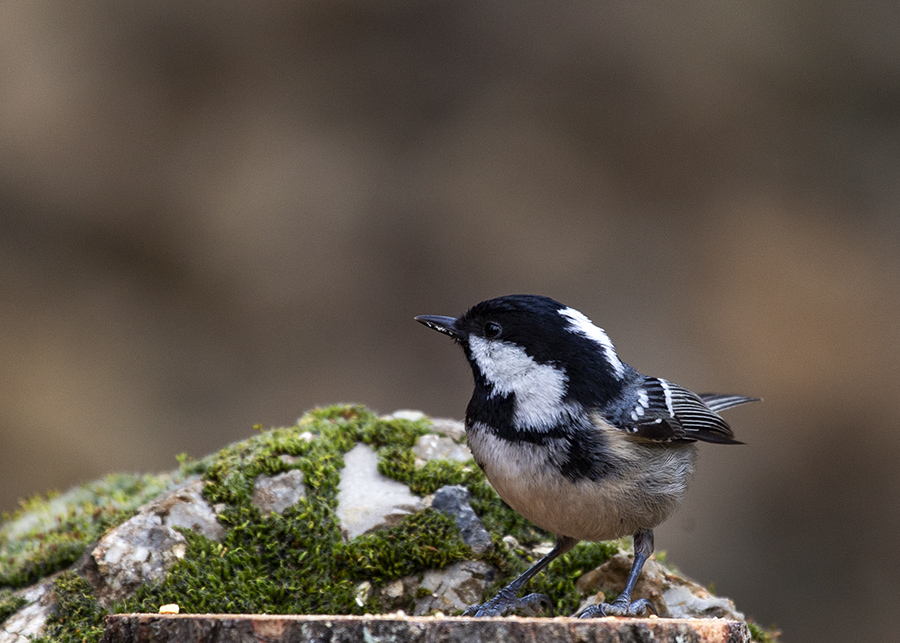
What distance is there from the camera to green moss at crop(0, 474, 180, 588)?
4164 millimetres

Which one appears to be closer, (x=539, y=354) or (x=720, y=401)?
(x=539, y=354)

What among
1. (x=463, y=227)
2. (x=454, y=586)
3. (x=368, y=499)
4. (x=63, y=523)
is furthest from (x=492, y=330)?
(x=463, y=227)

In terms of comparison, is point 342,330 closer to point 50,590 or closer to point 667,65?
point 667,65

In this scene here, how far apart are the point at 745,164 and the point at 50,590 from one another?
317 inches

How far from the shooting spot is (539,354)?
11.5 feet

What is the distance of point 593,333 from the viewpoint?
144 inches

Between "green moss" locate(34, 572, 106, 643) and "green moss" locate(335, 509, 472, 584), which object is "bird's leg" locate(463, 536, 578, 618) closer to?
"green moss" locate(335, 509, 472, 584)

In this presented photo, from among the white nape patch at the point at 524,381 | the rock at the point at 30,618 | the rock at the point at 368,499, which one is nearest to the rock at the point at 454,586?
the rock at the point at 368,499

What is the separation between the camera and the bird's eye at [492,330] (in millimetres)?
3611

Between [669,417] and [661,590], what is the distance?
0.87m

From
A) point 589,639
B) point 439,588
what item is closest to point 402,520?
point 439,588

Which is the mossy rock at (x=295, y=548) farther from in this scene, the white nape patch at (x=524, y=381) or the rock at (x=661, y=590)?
the white nape patch at (x=524, y=381)

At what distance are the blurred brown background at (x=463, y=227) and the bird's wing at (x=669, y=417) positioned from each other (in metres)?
4.92

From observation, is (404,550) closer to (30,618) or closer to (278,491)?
(278,491)
